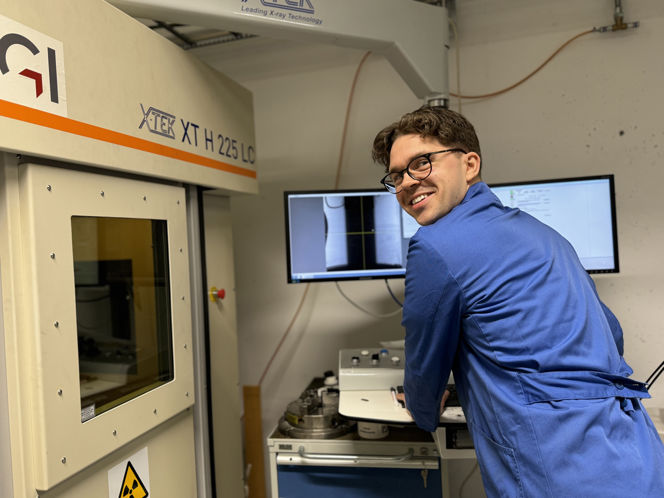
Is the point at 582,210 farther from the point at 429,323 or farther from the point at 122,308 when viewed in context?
the point at 122,308

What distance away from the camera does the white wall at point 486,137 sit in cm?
186

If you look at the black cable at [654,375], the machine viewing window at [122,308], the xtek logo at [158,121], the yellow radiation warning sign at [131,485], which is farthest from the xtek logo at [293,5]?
the black cable at [654,375]

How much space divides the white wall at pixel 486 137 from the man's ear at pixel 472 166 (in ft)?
3.11

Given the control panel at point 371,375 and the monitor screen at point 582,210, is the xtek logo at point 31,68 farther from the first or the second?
the monitor screen at point 582,210

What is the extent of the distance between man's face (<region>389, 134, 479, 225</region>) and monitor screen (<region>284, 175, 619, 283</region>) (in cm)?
61

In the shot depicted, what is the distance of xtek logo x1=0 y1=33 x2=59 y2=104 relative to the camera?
2.63 ft

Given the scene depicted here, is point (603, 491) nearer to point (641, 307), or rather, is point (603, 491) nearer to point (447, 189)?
point (447, 189)

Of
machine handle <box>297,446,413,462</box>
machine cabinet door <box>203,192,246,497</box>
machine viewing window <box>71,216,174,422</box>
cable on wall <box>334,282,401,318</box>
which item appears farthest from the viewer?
cable on wall <box>334,282,401,318</box>

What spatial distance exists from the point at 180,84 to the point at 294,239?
2.27ft

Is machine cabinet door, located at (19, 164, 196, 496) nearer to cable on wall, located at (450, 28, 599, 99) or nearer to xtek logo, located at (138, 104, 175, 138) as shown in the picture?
xtek logo, located at (138, 104, 175, 138)

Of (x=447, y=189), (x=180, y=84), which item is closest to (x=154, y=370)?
(x=180, y=84)

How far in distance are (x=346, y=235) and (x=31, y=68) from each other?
1.15 m

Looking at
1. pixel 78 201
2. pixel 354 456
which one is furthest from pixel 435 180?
pixel 354 456

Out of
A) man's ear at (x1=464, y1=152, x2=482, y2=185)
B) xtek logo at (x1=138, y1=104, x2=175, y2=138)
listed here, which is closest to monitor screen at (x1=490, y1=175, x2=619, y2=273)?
man's ear at (x1=464, y1=152, x2=482, y2=185)
